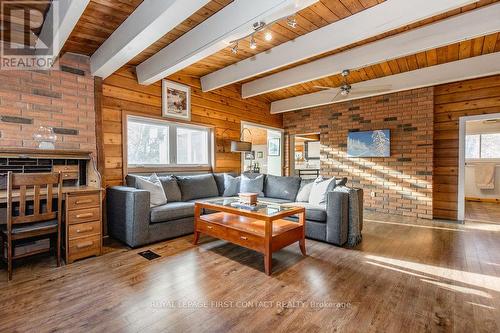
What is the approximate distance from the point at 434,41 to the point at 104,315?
4.28m

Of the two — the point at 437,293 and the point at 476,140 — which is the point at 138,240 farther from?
the point at 476,140

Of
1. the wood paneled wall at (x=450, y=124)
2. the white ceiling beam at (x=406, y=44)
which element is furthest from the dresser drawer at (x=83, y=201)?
the wood paneled wall at (x=450, y=124)

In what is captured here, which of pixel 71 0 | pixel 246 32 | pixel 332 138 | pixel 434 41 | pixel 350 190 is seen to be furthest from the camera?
pixel 332 138

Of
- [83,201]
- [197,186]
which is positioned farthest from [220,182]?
[83,201]

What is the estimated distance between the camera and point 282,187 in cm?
429

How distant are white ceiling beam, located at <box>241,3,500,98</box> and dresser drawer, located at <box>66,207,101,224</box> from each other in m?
3.67

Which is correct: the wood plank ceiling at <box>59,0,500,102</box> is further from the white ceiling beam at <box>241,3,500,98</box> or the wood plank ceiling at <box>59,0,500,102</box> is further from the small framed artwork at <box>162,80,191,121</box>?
the small framed artwork at <box>162,80,191,121</box>

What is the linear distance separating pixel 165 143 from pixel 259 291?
10.5 ft

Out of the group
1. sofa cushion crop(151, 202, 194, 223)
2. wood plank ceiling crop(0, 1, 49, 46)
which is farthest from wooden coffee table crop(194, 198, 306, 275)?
wood plank ceiling crop(0, 1, 49, 46)

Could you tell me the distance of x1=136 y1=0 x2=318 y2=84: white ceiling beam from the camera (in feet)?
7.09

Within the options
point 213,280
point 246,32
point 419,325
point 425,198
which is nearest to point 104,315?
point 213,280

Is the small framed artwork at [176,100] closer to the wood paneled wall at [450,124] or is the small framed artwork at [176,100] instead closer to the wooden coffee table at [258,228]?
the wooden coffee table at [258,228]

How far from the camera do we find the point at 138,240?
2947mm

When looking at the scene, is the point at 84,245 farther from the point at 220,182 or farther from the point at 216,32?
the point at 216,32
